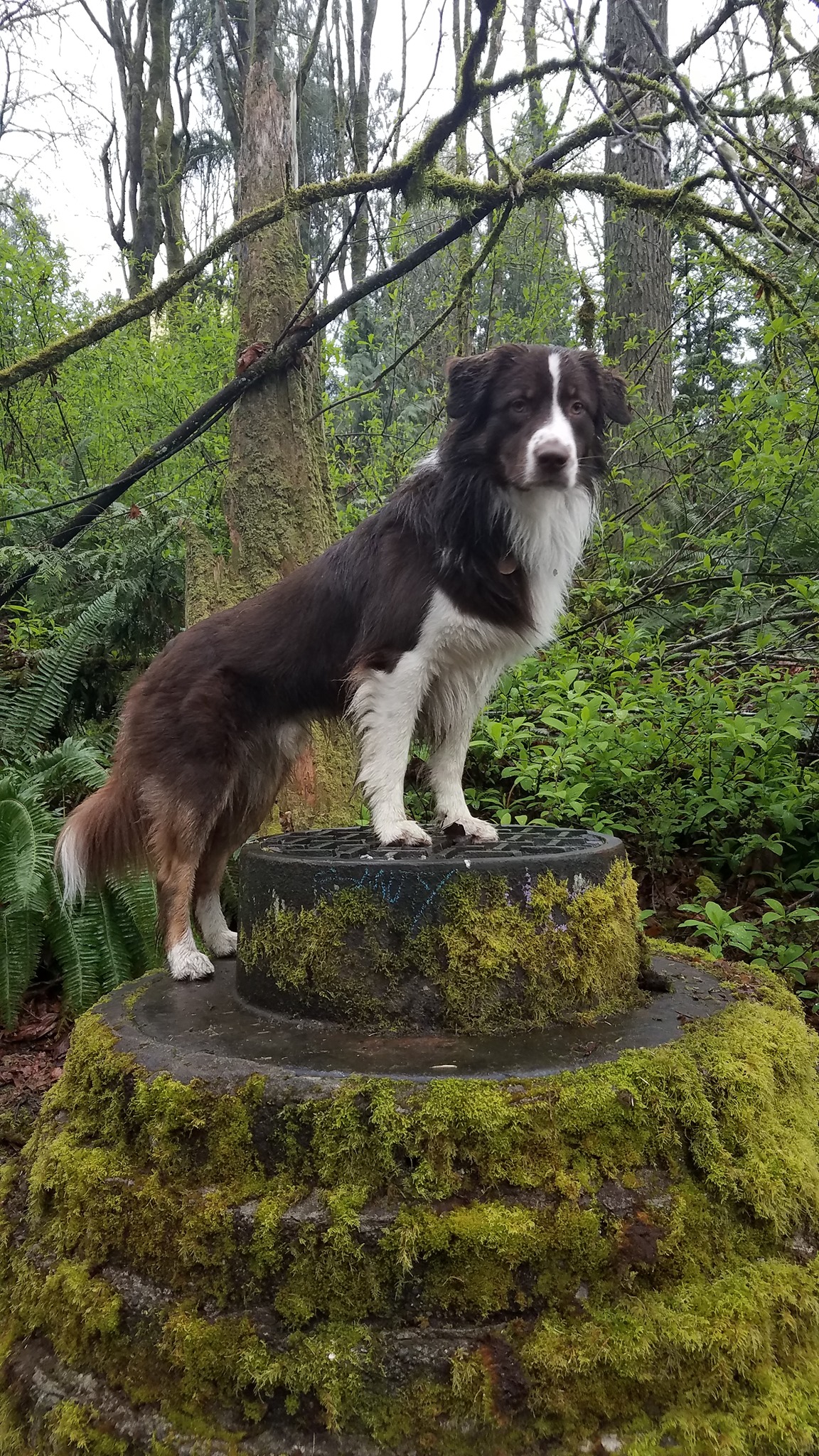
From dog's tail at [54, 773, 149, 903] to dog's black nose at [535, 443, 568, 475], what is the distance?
6.57 ft

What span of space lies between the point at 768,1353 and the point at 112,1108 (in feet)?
4.89

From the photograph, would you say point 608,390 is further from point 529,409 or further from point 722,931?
point 722,931

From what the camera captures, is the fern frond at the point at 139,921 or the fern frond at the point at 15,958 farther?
the fern frond at the point at 139,921

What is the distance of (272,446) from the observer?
215 inches

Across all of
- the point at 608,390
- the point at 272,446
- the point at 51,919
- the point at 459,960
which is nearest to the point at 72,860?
the point at 51,919

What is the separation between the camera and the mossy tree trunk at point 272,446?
215 inches

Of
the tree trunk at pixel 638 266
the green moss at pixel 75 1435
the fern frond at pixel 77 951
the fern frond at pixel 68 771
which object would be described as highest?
the tree trunk at pixel 638 266

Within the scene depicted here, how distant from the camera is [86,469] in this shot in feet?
35.9

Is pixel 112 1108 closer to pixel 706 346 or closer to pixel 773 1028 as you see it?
pixel 773 1028

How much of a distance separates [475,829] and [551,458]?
51.5 inches

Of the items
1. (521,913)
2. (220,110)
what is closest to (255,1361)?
(521,913)

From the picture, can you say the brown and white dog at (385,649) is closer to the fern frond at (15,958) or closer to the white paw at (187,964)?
the white paw at (187,964)

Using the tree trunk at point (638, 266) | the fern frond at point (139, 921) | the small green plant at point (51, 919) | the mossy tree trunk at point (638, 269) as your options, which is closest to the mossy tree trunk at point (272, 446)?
the fern frond at point (139, 921)

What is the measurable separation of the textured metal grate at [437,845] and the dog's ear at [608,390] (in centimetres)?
152
